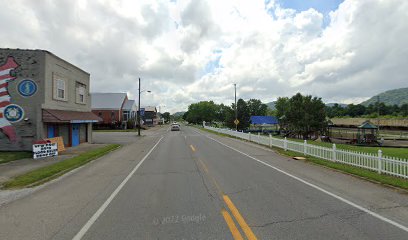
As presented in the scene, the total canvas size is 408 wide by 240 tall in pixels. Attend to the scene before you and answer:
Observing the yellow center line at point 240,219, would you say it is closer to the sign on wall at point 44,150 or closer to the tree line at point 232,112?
the sign on wall at point 44,150

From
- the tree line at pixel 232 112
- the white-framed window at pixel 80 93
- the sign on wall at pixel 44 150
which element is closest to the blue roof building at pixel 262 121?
the tree line at pixel 232 112

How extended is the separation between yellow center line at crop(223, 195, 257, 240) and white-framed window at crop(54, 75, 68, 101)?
771 inches

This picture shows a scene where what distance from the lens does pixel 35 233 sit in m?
5.46

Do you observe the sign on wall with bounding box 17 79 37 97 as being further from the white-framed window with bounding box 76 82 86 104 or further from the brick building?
the brick building

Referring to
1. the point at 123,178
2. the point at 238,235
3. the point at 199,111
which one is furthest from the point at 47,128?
the point at 199,111

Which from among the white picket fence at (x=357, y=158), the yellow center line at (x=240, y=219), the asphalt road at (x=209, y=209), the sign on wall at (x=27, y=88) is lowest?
the asphalt road at (x=209, y=209)

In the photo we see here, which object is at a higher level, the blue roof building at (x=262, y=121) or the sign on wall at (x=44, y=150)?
the blue roof building at (x=262, y=121)

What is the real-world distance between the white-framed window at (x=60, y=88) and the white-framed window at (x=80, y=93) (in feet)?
10.3

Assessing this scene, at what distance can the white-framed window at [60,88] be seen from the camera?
2244 cm

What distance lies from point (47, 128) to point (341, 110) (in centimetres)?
17546

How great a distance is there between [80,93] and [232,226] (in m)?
26.7

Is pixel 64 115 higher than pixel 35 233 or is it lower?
higher

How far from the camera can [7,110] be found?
19.6 m

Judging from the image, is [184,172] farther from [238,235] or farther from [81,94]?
[81,94]
